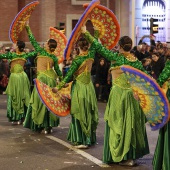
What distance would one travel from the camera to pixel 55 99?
1079cm

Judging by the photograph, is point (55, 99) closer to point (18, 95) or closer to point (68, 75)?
point (68, 75)

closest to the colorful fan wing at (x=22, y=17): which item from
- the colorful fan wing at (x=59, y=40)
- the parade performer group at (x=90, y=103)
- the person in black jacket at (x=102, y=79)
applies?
the parade performer group at (x=90, y=103)

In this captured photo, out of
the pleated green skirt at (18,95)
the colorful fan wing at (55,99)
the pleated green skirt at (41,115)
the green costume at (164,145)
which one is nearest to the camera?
the green costume at (164,145)

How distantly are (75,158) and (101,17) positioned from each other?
7.39 feet

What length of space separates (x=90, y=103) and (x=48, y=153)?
113 centimetres

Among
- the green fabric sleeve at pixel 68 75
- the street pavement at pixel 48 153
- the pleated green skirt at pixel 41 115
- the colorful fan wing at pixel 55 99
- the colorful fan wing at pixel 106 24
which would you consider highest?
the colorful fan wing at pixel 106 24

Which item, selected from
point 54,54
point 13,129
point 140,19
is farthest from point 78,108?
point 140,19

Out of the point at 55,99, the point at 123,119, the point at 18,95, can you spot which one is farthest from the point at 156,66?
the point at 123,119

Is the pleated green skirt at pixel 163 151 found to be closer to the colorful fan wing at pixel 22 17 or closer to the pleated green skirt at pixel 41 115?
the pleated green skirt at pixel 41 115

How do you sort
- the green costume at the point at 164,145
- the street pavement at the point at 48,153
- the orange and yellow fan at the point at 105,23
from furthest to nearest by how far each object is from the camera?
the orange and yellow fan at the point at 105,23 < the street pavement at the point at 48,153 < the green costume at the point at 164,145

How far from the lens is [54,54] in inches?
495

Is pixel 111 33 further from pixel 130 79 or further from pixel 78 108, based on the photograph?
pixel 130 79

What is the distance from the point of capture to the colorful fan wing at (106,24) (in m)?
10.3

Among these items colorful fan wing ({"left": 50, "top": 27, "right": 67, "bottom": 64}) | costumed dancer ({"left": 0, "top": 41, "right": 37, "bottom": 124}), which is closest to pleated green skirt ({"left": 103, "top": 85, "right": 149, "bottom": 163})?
colorful fan wing ({"left": 50, "top": 27, "right": 67, "bottom": 64})
